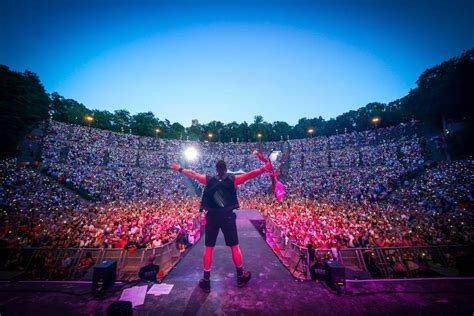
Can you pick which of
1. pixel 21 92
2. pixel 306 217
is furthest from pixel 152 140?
pixel 306 217

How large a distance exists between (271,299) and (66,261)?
688 centimetres

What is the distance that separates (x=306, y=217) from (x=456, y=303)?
32.2ft

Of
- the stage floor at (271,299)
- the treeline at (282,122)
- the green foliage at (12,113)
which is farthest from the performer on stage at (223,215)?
the treeline at (282,122)

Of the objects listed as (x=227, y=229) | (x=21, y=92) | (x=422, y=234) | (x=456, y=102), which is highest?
(x=21, y=92)

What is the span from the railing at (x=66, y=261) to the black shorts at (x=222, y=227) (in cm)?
290

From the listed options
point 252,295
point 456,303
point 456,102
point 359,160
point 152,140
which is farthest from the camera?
point 152,140

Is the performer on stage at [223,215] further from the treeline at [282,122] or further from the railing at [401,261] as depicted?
the treeline at [282,122]

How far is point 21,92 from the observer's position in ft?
88.7

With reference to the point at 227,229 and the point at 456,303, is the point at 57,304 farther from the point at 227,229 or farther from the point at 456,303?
the point at 456,303

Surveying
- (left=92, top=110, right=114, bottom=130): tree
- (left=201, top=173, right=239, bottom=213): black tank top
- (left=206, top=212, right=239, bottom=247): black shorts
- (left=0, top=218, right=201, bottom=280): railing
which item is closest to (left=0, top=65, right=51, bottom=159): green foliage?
(left=92, top=110, right=114, bottom=130): tree

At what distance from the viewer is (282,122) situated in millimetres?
73812

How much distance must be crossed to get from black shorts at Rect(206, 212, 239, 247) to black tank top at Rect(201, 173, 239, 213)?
0.37ft

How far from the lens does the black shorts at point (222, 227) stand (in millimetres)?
3551

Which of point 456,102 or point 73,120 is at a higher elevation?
point 73,120
